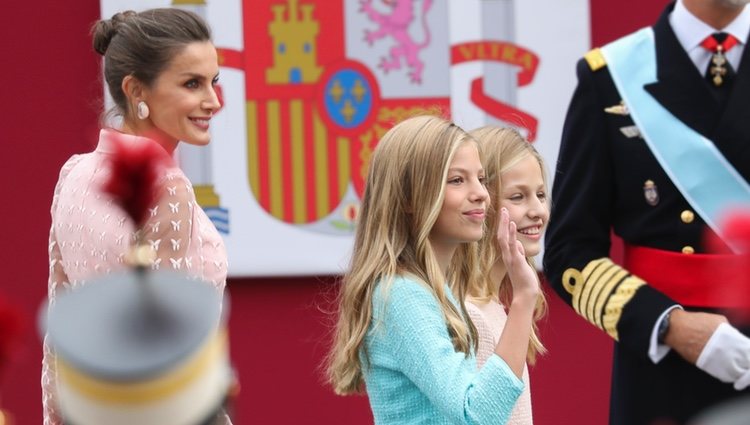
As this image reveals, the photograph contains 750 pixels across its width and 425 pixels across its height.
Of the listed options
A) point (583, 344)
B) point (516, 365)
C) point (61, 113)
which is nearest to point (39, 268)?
point (61, 113)

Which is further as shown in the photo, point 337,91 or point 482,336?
point 337,91

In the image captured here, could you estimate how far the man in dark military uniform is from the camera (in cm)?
237

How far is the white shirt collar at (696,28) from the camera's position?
95.0 inches

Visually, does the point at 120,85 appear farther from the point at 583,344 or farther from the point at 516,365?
the point at 583,344

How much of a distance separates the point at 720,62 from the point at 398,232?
61 cm

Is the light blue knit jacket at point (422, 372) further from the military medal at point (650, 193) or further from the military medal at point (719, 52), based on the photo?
the military medal at point (719, 52)

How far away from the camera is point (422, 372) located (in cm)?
224

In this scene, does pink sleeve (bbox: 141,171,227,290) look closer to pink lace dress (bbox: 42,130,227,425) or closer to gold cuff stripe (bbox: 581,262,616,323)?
pink lace dress (bbox: 42,130,227,425)

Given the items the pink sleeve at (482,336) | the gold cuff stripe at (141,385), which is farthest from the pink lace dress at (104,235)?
the gold cuff stripe at (141,385)

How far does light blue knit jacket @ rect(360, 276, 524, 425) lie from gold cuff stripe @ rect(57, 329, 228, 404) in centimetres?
117

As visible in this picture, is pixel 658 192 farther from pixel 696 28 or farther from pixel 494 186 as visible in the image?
pixel 494 186

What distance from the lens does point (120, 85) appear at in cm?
246

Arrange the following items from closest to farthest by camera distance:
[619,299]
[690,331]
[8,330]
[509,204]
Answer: [8,330]
[690,331]
[619,299]
[509,204]

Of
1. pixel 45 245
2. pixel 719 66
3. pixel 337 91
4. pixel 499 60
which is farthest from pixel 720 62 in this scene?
pixel 45 245
